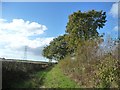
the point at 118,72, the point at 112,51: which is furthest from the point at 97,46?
the point at 118,72

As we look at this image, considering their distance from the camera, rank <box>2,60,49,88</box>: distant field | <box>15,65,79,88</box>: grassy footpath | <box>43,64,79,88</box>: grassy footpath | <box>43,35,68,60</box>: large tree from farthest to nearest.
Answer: <box>43,35,68,60</box>: large tree, <box>15,65,79,88</box>: grassy footpath, <box>43,64,79,88</box>: grassy footpath, <box>2,60,49,88</box>: distant field

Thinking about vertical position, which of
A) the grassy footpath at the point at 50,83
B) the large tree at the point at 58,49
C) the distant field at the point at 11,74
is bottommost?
the grassy footpath at the point at 50,83

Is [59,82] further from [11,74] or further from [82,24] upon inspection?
[82,24]

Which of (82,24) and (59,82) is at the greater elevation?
(82,24)

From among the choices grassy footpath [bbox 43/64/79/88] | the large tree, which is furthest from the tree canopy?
the large tree

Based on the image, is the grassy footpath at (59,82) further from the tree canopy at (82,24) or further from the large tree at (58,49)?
the large tree at (58,49)

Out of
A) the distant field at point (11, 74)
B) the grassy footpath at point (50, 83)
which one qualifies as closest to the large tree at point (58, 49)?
the distant field at point (11, 74)

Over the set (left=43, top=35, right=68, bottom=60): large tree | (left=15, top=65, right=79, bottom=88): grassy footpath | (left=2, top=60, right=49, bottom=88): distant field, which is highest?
(left=43, top=35, right=68, bottom=60): large tree

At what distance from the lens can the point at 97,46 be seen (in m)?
9.67

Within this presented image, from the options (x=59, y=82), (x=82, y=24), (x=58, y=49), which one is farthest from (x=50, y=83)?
(x=58, y=49)

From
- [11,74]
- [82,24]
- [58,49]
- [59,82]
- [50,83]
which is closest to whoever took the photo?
[11,74]

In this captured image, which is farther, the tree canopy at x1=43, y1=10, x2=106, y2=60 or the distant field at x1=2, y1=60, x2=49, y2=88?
the tree canopy at x1=43, y1=10, x2=106, y2=60

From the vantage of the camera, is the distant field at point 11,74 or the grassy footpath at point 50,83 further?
the grassy footpath at point 50,83

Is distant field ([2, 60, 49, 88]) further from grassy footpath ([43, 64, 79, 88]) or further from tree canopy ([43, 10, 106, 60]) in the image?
tree canopy ([43, 10, 106, 60])
